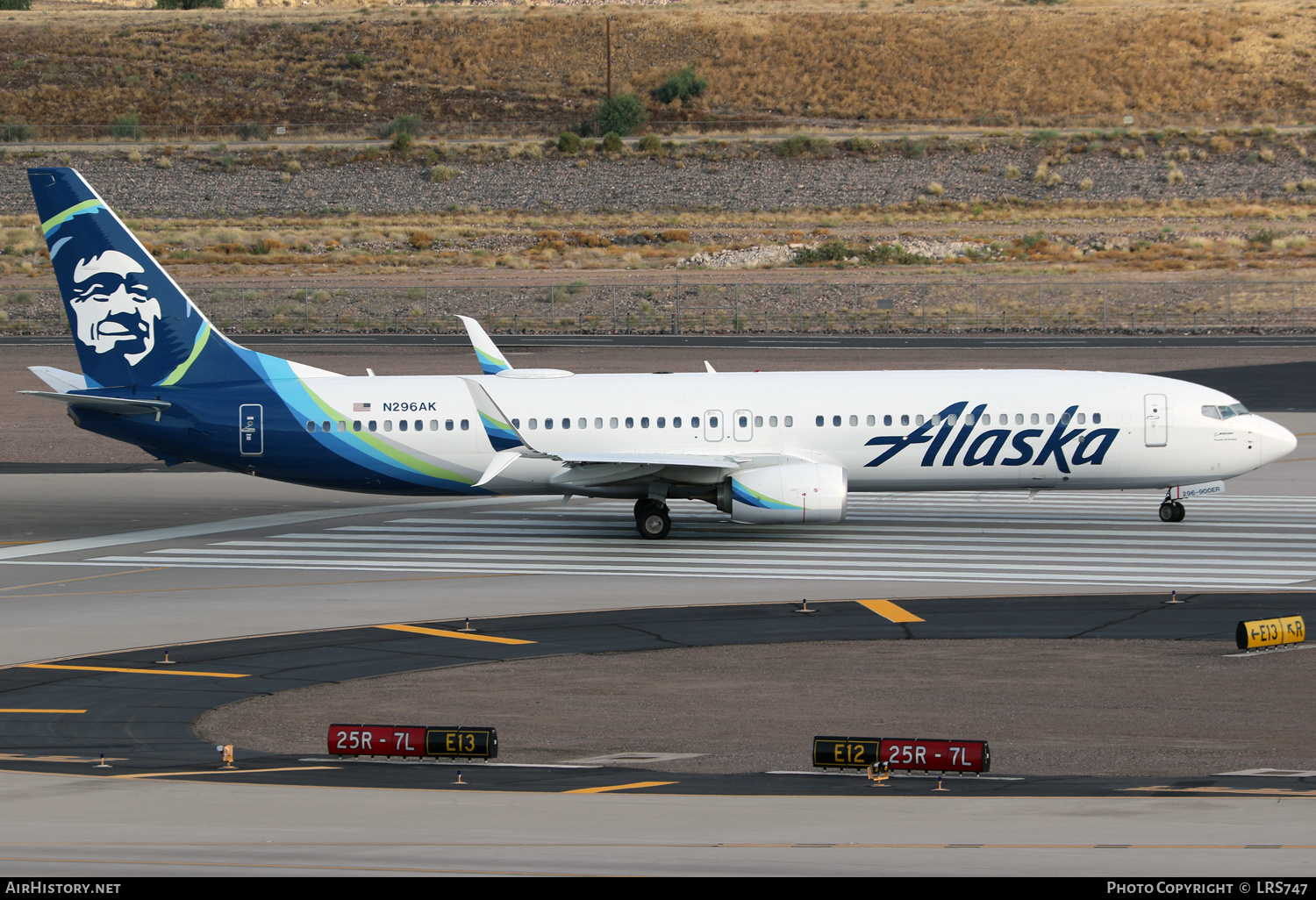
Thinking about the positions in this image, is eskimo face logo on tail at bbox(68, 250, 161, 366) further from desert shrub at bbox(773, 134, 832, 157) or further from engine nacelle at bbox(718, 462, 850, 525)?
desert shrub at bbox(773, 134, 832, 157)

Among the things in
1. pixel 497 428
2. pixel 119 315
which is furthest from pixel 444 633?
pixel 119 315

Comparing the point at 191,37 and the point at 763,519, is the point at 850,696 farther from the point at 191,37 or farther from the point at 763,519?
the point at 191,37

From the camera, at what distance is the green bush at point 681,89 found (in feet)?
545

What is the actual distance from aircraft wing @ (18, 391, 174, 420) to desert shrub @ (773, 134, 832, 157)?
11299 centimetres

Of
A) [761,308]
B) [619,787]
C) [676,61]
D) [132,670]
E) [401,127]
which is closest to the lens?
[619,787]

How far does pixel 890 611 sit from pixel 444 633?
322 inches

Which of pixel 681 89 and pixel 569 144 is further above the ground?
pixel 681 89

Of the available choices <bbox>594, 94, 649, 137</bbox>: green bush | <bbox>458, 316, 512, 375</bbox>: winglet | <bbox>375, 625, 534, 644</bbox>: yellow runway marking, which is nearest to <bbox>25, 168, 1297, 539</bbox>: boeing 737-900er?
<bbox>458, 316, 512, 375</bbox>: winglet

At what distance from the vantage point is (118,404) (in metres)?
34.6

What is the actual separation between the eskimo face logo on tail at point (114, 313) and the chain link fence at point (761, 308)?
153ft

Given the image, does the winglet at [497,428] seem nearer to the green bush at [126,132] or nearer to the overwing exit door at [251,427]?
the overwing exit door at [251,427]

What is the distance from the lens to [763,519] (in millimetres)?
33531

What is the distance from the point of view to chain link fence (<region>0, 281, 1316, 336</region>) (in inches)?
3182

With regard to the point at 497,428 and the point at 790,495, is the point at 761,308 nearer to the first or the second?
the point at 497,428
